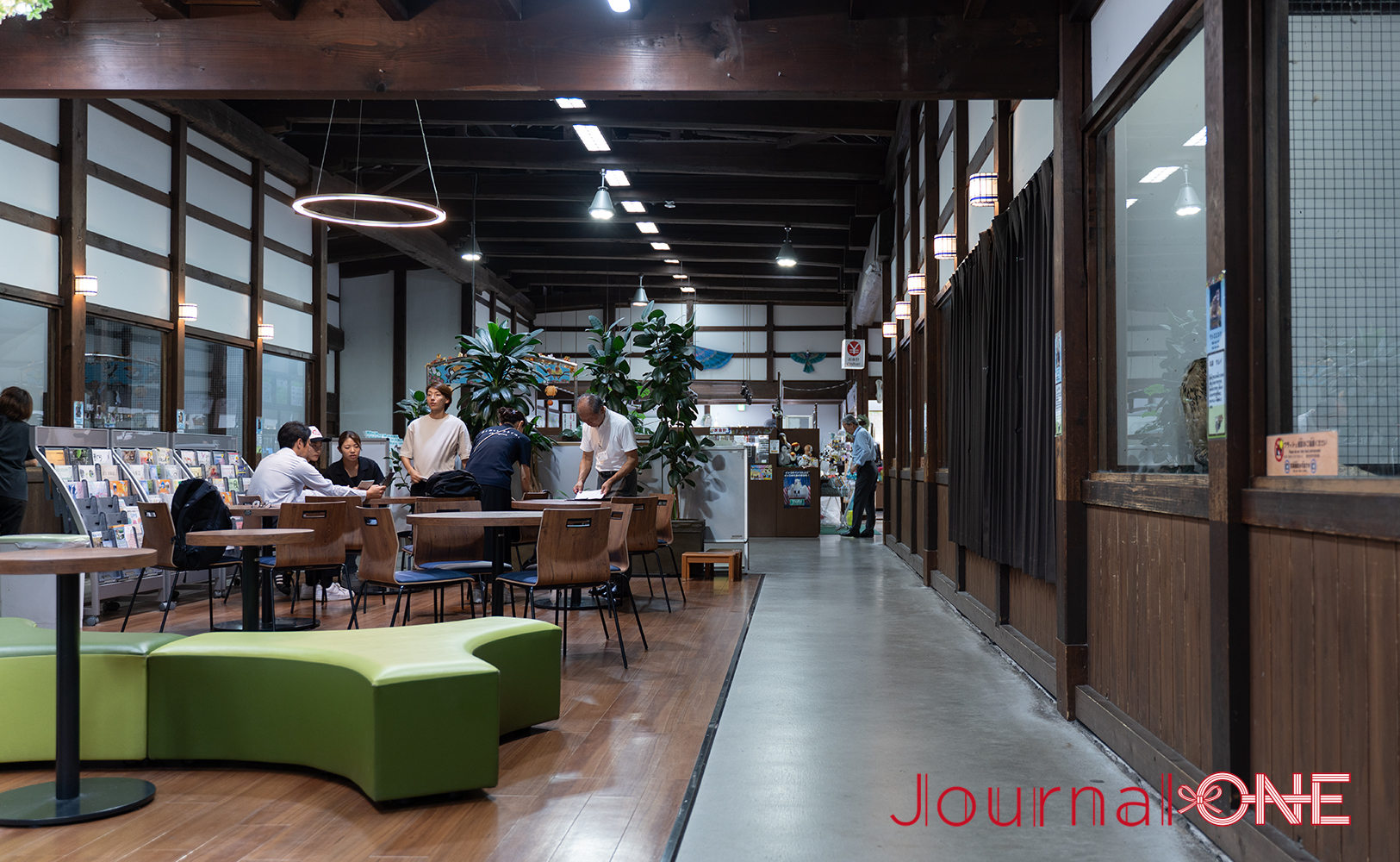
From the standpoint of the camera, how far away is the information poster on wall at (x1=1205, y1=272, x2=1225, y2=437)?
A: 108 inches

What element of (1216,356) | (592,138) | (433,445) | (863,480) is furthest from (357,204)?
(1216,356)

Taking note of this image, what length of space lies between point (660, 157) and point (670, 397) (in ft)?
13.3

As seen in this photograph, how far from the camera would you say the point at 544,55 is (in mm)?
4738

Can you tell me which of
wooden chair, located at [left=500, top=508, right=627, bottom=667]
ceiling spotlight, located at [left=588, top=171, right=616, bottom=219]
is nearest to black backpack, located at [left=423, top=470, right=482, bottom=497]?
wooden chair, located at [left=500, top=508, right=627, bottom=667]

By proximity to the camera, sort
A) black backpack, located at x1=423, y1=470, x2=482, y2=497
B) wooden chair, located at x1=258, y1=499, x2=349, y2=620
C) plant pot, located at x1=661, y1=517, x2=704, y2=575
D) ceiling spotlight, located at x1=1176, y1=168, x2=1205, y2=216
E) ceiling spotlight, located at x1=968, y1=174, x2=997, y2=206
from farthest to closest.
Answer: plant pot, located at x1=661, y1=517, x2=704, y2=575
black backpack, located at x1=423, y1=470, x2=482, y2=497
ceiling spotlight, located at x1=968, y1=174, x2=997, y2=206
wooden chair, located at x1=258, y1=499, x2=349, y2=620
ceiling spotlight, located at x1=1176, y1=168, x2=1205, y2=216

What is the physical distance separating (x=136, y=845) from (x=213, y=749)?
0.74 m

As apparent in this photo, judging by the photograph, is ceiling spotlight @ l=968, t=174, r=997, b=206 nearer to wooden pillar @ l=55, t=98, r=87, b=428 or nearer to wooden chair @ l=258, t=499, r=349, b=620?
wooden chair @ l=258, t=499, r=349, b=620

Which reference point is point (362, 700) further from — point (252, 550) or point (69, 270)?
point (69, 270)

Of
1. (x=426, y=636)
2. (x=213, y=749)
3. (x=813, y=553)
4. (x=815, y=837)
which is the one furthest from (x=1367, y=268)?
(x=813, y=553)

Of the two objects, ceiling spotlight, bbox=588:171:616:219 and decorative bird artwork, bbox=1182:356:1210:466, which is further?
ceiling spotlight, bbox=588:171:616:219

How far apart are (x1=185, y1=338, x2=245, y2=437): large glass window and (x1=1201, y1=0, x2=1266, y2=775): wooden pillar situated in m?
10.6

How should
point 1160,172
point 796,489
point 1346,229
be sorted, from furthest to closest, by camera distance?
point 796,489, point 1160,172, point 1346,229

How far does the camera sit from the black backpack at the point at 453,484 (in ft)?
22.2

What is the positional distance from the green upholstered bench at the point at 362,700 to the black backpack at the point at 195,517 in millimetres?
2090
